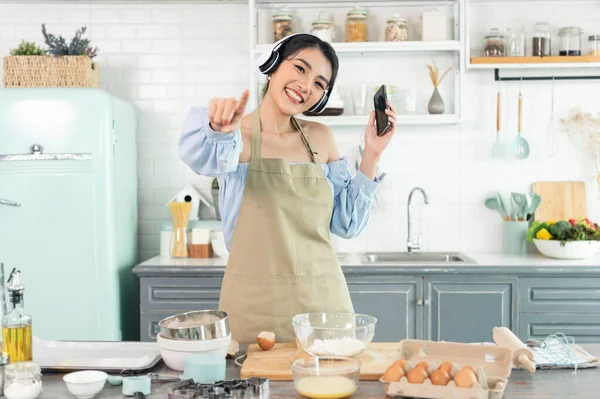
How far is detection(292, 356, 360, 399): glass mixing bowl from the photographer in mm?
1838

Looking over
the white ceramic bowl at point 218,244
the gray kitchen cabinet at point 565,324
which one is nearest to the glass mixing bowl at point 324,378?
the gray kitchen cabinet at point 565,324

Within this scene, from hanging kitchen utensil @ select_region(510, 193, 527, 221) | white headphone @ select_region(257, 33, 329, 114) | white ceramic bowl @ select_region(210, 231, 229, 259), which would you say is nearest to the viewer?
white headphone @ select_region(257, 33, 329, 114)

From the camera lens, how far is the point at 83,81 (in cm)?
453

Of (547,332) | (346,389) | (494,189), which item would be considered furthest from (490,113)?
(346,389)

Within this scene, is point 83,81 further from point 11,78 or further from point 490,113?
point 490,113

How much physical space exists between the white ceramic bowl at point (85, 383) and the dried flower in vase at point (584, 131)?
397 cm

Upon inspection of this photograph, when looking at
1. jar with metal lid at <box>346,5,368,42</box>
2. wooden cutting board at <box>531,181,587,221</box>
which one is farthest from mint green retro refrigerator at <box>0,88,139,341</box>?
wooden cutting board at <box>531,181,587,221</box>

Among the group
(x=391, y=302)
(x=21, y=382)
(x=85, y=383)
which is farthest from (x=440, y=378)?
(x=391, y=302)

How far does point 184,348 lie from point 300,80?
1.08m

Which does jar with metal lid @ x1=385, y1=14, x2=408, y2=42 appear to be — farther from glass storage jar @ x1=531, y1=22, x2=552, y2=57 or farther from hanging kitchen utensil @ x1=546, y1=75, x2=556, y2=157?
hanging kitchen utensil @ x1=546, y1=75, x2=556, y2=157

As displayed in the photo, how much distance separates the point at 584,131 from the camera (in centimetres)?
498

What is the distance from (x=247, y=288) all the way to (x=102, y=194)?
2.03m

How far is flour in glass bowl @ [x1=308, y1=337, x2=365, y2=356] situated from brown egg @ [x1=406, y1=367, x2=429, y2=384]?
0.23 m

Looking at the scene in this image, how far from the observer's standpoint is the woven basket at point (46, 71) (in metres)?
4.48
